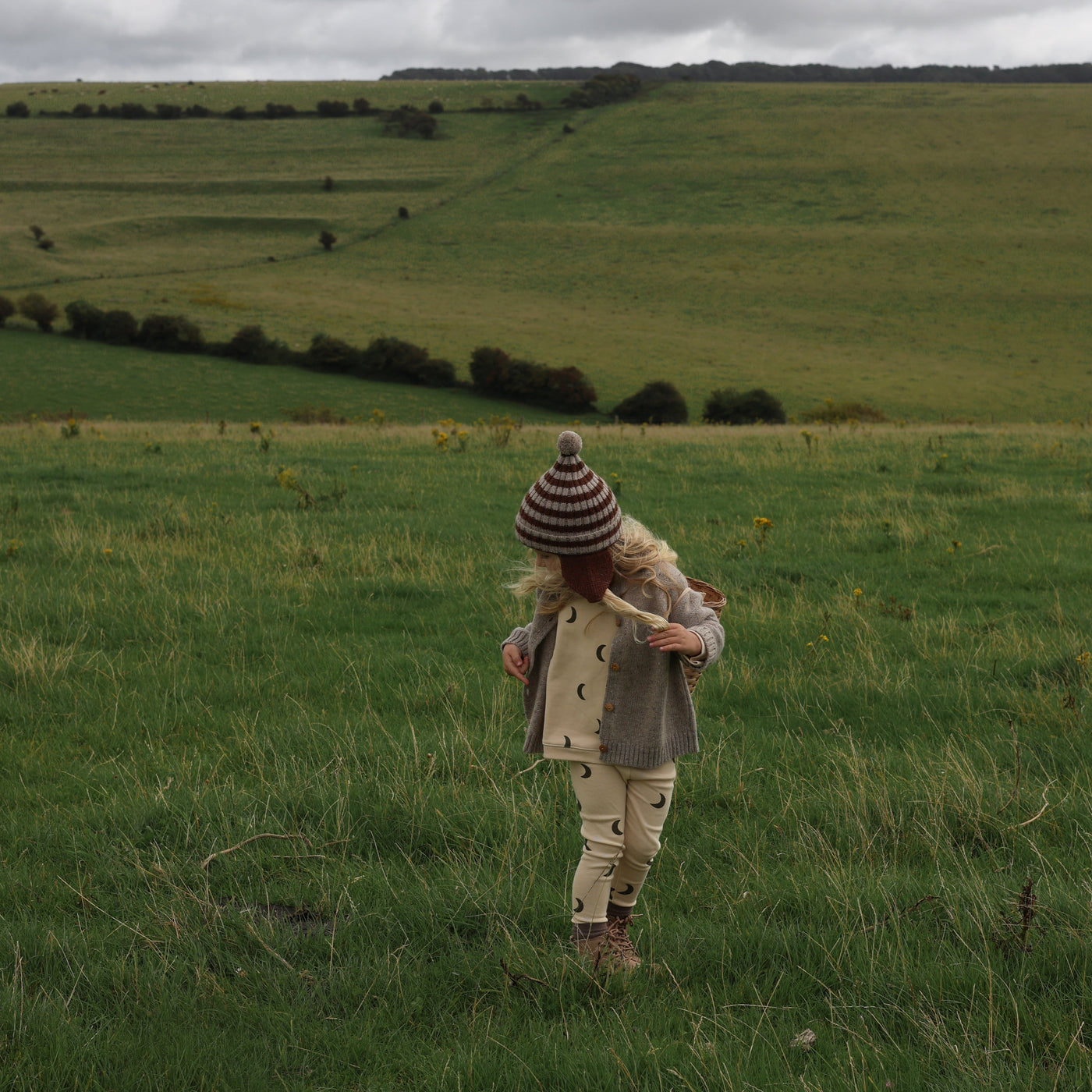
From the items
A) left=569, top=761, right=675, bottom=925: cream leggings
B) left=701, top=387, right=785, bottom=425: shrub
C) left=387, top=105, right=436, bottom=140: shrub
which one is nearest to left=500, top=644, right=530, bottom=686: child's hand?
left=569, top=761, right=675, bottom=925: cream leggings

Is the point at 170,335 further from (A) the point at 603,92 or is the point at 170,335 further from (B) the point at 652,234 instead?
(A) the point at 603,92

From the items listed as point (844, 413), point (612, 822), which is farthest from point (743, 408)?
point (612, 822)

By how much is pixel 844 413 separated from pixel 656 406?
773 centimetres

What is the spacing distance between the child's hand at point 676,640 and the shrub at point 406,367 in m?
43.7

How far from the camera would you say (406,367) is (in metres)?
45.7

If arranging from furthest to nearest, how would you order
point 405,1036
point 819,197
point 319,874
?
point 819,197
point 319,874
point 405,1036

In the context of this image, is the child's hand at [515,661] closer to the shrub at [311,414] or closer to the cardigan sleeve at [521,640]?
the cardigan sleeve at [521,640]

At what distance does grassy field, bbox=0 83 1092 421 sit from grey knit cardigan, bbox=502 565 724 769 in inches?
1594

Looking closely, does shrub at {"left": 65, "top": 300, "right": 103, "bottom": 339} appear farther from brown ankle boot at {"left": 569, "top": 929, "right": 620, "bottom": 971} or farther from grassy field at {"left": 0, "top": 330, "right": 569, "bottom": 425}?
brown ankle boot at {"left": 569, "top": 929, "right": 620, "bottom": 971}

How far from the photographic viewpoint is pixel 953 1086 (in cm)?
232

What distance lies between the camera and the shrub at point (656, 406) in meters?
40.0

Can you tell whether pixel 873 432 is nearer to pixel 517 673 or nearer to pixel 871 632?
pixel 871 632

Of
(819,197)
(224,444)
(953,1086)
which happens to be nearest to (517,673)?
(953,1086)

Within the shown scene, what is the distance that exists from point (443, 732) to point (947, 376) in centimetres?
4907
